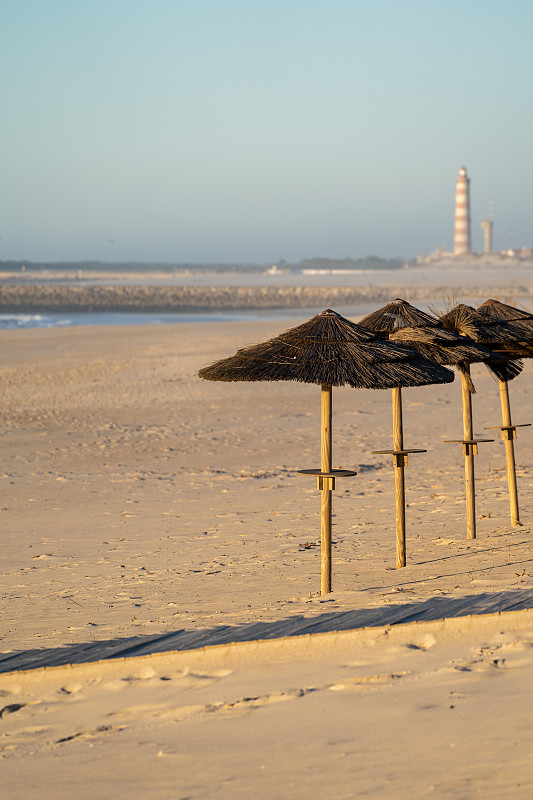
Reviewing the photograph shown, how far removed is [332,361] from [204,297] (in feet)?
215

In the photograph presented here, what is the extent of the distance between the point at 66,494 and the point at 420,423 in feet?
23.4

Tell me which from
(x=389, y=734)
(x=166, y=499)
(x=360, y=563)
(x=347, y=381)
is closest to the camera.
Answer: (x=389, y=734)

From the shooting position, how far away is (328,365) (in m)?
6.98

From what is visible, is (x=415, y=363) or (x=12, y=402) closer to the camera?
(x=415, y=363)

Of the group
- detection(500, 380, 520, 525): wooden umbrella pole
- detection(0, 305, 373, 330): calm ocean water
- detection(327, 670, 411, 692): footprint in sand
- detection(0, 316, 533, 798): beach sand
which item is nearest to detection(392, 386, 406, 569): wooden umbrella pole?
detection(0, 316, 533, 798): beach sand

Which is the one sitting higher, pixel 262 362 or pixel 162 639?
pixel 262 362

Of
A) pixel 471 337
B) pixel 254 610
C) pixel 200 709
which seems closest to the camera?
pixel 200 709

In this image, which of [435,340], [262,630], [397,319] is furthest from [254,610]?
[397,319]

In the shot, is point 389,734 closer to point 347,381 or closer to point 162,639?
point 162,639

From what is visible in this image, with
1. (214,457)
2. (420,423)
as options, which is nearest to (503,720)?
(214,457)

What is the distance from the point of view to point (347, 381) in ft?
22.5

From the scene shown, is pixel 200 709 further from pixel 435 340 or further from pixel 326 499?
pixel 435 340

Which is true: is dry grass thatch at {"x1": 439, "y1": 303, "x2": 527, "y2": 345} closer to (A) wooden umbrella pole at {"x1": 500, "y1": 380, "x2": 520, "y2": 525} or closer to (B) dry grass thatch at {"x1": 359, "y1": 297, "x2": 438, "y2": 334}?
(B) dry grass thatch at {"x1": 359, "y1": 297, "x2": 438, "y2": 334}

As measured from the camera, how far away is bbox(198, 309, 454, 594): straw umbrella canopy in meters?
6.97
